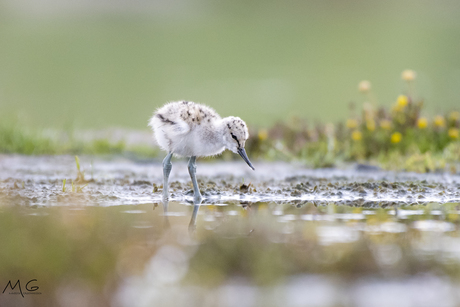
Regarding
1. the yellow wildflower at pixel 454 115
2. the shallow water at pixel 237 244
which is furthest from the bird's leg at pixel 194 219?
the yellow wildflower at pixel 454 115

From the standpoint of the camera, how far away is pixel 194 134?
5086 millimetres

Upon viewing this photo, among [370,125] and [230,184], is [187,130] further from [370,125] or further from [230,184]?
[370,125]

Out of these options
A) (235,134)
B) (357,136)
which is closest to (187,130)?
(235,134)

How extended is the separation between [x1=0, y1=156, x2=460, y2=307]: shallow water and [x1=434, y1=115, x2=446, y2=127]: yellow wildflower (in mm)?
2029

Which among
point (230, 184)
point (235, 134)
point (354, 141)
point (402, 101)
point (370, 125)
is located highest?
point (402, 101)

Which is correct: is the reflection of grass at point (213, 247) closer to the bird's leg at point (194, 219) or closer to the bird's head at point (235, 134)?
the bird's leg at point (194, 219)

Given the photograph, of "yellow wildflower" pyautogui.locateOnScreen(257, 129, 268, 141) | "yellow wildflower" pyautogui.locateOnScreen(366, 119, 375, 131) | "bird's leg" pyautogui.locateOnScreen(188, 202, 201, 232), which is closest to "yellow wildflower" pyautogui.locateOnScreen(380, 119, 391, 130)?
"yellow wildflower" pyautogui.locateOnScreen(366, 119, 375, 131)

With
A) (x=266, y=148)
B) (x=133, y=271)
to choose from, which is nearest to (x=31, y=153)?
(x=266, y=148)

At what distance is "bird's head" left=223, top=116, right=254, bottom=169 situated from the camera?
507cm

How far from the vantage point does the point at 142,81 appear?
15.5 meters

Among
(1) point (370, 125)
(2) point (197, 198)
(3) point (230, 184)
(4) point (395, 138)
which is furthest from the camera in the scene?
(1) point (370, 125)

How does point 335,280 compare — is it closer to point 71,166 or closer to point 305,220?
point 305,220

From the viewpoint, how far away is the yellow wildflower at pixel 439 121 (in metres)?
7.61

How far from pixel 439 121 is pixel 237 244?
16.3 feet
